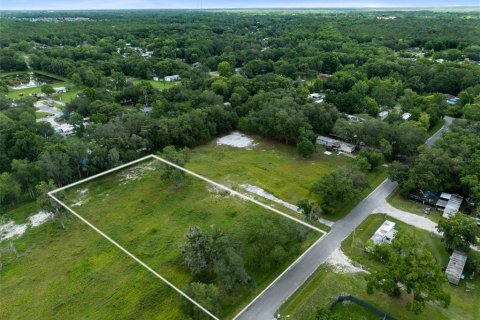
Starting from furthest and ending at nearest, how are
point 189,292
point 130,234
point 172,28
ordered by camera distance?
point 172,28 → point 189,292 → point 130,234

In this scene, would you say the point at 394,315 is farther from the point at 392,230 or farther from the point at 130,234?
the point at 130,234

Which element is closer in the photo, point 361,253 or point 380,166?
point 361,253

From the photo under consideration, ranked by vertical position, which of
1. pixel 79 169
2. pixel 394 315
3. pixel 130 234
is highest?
pixel 130 234

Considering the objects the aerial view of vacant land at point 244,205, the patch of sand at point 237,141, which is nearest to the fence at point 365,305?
the aerial view of vacant land at point 244,205

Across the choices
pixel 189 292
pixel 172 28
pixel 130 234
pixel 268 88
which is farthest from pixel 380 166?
→ pixel 172 28

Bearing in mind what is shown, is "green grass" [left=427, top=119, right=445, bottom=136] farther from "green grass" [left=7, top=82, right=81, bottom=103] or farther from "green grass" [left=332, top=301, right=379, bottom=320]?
"green grass" [left=7, top=82, right=81, bottom=103]

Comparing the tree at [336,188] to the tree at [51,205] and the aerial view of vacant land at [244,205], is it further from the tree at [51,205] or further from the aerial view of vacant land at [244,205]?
the tree at [51,205]

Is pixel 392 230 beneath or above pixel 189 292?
beneath

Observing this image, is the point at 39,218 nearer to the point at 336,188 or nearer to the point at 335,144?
the point at 336,188
